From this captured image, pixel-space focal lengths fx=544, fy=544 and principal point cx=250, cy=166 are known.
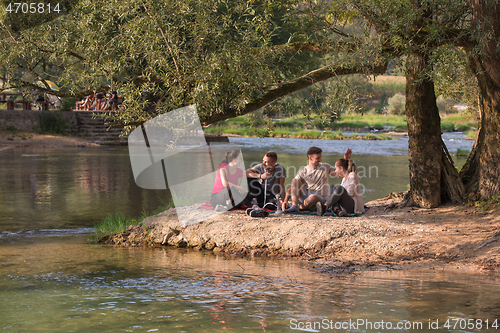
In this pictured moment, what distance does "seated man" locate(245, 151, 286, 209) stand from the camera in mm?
9859

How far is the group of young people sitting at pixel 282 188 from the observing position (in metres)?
9.78

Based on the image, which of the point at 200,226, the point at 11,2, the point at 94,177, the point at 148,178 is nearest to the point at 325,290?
the point at 200,226

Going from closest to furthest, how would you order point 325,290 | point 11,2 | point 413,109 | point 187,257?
point 325,290, point 187,257, point 413,109, point 11,2

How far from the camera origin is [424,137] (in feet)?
32.7

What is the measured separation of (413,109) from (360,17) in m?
1.98

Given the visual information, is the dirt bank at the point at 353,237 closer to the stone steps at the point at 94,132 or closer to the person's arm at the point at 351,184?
the person's arm at the point at 351,184

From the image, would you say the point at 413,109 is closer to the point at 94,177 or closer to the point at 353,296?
the point at 353,296

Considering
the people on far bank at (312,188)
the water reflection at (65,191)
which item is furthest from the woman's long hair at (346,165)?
the water reflection at (65,191)

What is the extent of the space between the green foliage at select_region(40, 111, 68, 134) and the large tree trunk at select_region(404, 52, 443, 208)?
1095 inches

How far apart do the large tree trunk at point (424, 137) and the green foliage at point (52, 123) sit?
27805mm

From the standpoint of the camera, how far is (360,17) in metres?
9.41

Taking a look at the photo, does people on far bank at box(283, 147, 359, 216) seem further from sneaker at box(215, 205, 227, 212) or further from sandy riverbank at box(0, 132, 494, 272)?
sneaker at box(215, 205, 227, 212)

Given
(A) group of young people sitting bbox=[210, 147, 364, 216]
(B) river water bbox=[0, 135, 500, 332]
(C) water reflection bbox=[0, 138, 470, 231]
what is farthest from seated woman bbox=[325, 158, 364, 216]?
(C) water reflection bbox=[0, 138, 470, 231]

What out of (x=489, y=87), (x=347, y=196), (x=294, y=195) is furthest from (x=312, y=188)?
(x=489, y=87)
